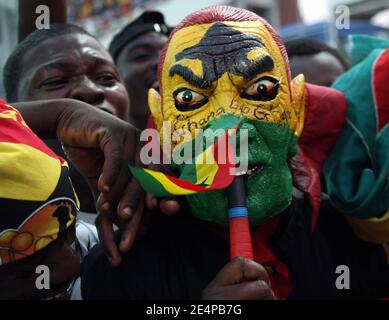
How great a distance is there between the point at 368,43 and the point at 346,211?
591 mm

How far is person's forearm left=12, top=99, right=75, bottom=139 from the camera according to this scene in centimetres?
130

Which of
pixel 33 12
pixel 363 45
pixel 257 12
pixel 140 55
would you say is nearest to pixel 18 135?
pixel 363 45

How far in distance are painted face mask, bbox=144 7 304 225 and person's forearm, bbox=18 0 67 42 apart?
3.31 ft

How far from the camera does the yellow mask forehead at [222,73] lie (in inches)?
47.9

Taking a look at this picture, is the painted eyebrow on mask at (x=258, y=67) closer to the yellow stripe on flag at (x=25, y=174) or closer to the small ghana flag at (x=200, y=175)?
the small ghana flag at (x=200, y=175)

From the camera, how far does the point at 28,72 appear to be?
1.92 metres

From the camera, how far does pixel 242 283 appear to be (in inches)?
40.3

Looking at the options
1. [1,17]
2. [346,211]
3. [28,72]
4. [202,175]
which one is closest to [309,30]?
[1,17]

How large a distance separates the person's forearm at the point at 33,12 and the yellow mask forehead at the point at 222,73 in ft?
3.36

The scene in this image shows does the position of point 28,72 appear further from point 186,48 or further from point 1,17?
point 1,17

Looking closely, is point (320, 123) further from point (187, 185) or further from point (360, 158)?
point (187, 185)

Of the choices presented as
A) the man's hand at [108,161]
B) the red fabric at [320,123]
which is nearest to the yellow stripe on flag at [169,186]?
the man's hand at [108,161]

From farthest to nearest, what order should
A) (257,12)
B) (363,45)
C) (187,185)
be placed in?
1. (257,12)
2. (363,45)
3. (187,185)

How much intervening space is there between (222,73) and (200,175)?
27 centimetres
